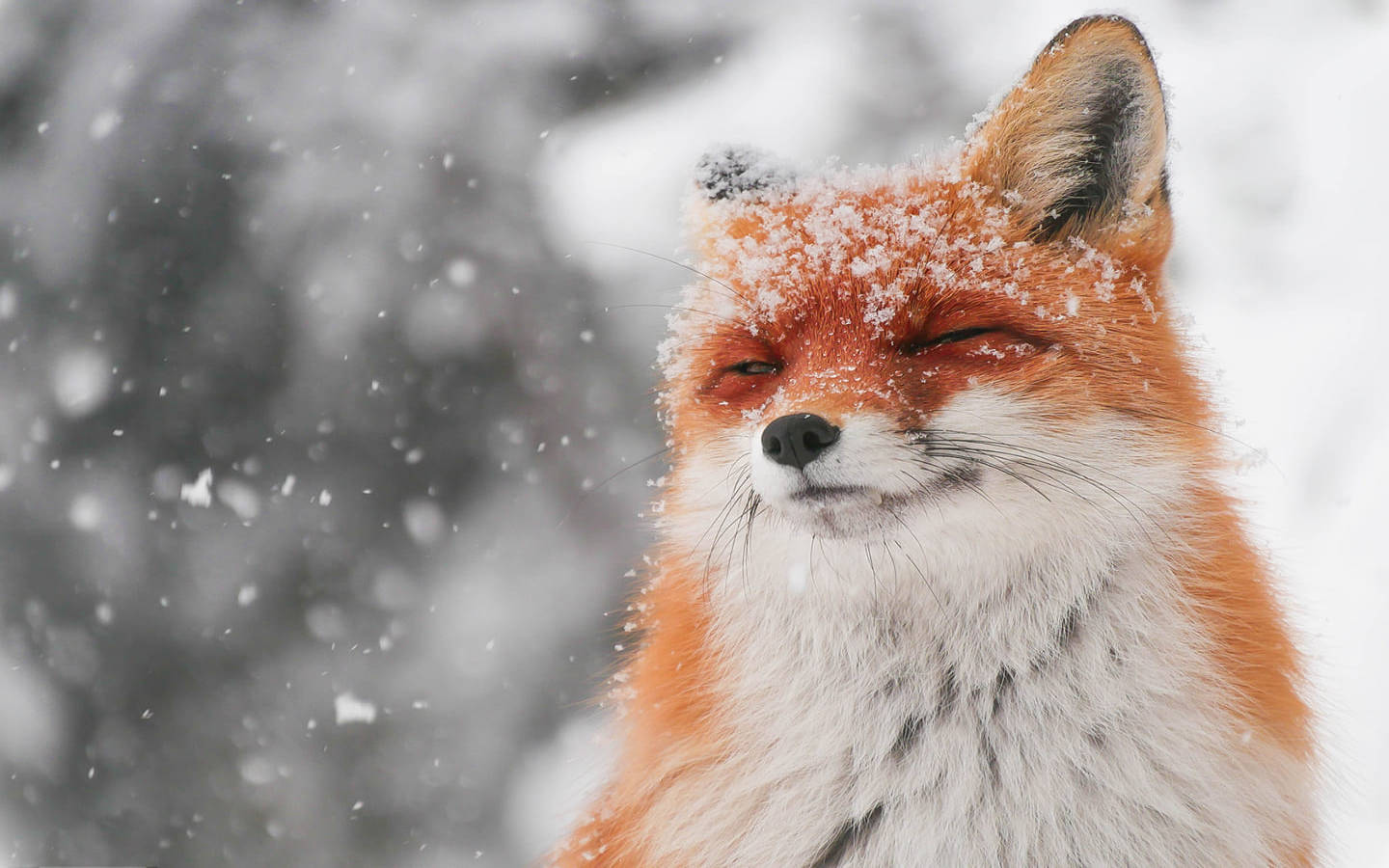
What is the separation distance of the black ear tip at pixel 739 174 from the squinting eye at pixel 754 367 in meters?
0.30

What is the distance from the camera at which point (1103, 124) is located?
1.36m

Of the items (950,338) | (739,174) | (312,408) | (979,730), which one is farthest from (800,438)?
(312,408)

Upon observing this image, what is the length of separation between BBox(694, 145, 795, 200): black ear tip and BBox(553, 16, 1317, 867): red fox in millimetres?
102

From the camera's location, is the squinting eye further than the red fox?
Yes

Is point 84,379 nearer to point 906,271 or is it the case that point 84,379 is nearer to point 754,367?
point 754,367

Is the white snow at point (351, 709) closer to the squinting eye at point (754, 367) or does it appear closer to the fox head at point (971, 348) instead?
the fox head at point (971, 348)

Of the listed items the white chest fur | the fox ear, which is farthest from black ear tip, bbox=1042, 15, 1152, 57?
the white chest fur

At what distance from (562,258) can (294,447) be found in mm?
893

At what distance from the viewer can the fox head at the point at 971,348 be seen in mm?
1199

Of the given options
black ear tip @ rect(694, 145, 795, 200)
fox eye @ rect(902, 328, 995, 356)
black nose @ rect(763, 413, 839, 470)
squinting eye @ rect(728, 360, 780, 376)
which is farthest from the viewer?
black ear tip @ rect(694, 145, 795, 200)

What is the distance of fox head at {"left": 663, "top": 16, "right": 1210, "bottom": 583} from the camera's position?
1.20m

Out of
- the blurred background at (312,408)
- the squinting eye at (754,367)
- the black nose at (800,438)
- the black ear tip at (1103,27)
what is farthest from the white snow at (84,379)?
the black ear tip at (1103,27)

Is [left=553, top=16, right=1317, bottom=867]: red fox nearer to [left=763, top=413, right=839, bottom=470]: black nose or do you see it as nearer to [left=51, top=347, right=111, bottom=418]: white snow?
[left=763, top=413, right=839, bottom=470]: black nose

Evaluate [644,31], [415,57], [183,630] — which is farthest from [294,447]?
[644,31]
